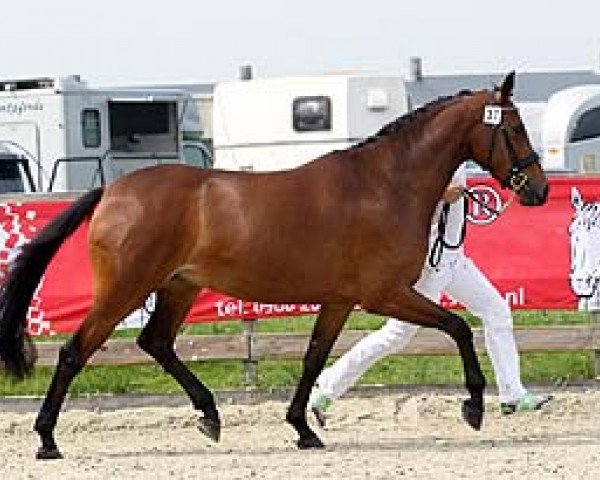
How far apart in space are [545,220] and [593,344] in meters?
0.88

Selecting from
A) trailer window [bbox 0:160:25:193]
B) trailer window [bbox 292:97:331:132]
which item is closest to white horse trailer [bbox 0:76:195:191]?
trailer window [bbox 0:160:25:193]

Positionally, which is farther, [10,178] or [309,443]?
[10,178]

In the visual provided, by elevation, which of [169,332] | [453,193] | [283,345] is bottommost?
[283,345]

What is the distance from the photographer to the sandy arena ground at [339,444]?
908cm

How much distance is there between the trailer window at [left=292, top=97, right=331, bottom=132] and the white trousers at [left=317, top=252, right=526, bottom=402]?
12509 mm

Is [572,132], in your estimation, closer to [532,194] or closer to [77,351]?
[532,194]

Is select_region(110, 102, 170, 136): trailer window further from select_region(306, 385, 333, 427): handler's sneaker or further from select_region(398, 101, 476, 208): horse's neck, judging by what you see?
select_region(398, 101, 476, 208): horse's neck

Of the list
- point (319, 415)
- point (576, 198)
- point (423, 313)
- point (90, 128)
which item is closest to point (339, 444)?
point (319, 415)

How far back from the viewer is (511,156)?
10.3 m

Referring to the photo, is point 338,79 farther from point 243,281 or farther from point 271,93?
point 243,281

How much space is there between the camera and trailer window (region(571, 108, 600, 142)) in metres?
25.8

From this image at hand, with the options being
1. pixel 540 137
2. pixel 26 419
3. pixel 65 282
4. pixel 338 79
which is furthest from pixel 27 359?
pixel 540 137

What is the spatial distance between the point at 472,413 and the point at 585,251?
250 centimetres

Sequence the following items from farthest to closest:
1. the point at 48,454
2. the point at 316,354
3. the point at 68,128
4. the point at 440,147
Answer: the point at 68,128
the point at 316,354
the point at 440,147
the point at 48,454
